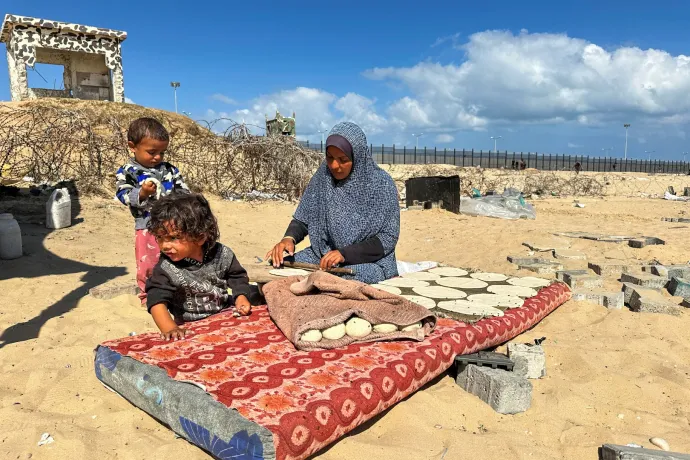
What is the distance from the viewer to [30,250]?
17.7 ft

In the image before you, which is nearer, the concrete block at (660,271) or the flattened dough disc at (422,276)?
the flattened dough disc at (422,276)

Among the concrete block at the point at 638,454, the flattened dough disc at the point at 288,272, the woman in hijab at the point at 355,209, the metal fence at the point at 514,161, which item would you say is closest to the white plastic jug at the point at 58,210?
the woman in hijab at the point at 355,209

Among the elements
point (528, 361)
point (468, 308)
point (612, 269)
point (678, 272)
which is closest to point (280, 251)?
point (468, 308)

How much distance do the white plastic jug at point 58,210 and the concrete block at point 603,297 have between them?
6481 millimetres

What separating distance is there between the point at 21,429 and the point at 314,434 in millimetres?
1329

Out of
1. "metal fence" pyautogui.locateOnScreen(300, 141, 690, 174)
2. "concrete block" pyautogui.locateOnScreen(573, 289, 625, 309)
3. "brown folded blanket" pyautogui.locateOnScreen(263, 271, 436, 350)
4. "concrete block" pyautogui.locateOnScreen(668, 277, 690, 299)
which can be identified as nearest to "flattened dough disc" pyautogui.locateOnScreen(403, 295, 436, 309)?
"brown folded blanket" pyautogui.locateOnScreen(263, 271, 436, 350)

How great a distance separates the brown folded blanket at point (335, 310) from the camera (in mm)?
2453

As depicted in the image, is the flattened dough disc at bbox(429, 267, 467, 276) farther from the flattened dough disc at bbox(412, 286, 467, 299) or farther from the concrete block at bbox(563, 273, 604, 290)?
the concrete block at bbox(563, 273, 604, 290)

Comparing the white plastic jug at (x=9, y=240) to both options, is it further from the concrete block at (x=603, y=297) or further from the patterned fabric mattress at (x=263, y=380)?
the concrete block at (x=603, y=297)

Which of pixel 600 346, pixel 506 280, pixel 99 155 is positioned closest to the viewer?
pixel 600 346

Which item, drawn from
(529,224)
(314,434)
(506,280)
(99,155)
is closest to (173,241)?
(314,434)

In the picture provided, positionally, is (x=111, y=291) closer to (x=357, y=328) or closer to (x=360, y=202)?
(x=360, y=202)

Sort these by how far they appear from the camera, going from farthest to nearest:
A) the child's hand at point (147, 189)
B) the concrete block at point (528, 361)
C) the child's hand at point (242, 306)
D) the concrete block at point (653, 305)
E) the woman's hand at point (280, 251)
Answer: the concrete block at point (653, 305)
the woman's hand at point (280, 251)
the child's hand at point (147, 189)
the child's hand at point (242, 306)
the concrete block at point (528, 361)

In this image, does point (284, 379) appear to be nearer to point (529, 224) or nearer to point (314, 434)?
point (314, 434)
